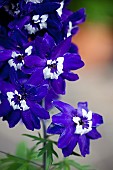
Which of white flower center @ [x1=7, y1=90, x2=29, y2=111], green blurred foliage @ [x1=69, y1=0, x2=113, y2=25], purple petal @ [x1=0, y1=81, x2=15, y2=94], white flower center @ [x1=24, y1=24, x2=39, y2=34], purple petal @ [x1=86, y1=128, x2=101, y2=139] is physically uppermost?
green blurred foliage @ [x1=69, y1=0, x2=113, y2=25]

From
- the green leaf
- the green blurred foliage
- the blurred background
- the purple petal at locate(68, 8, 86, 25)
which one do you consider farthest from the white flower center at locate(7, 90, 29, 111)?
the green blurred foliage

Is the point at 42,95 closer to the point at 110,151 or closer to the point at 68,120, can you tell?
the point at 68,120

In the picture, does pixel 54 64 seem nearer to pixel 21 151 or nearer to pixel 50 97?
pixel 50 97

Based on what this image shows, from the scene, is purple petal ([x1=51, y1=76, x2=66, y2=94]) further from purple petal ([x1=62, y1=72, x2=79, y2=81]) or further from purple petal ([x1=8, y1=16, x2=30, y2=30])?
purple petal ([x1=8, y1=16, x2=30, y2=30])

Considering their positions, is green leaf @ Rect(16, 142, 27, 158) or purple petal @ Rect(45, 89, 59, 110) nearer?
purple petal @ Rect(45, 89, 59, 110)

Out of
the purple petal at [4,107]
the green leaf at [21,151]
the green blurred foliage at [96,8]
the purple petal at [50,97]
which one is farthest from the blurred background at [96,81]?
the purple petal at [4,107]

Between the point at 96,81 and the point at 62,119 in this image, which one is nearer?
the point at 62,119

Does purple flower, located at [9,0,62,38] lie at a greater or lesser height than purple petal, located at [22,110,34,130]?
greater

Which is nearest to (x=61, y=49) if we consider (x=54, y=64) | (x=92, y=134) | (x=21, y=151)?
(x=54, y=64)
